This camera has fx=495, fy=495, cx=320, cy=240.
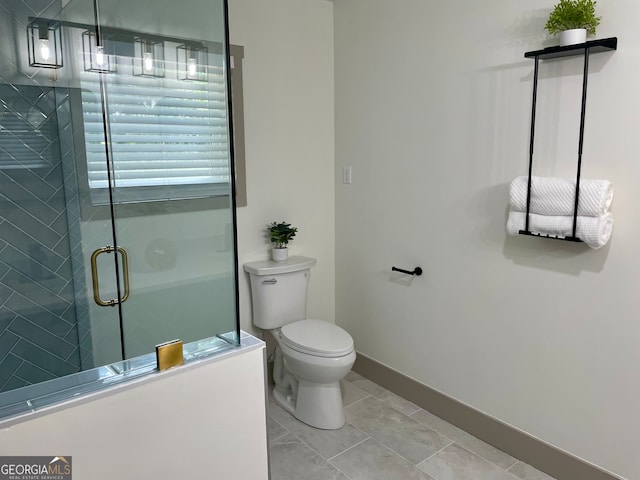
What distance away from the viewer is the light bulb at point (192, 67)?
5.50 ft

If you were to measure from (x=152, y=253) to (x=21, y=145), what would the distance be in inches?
27.5

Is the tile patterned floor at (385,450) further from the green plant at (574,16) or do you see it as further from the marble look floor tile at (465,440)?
the green plant at (574,16)

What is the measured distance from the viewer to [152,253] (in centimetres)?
176

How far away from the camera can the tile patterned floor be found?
2.31 m

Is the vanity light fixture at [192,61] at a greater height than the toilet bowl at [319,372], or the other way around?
the vanity light fixture at [192,61]

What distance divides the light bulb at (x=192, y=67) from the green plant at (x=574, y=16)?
1.40 metres

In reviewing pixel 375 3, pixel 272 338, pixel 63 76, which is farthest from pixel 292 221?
pixel 63 76

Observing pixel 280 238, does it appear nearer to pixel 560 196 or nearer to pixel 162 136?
pixel 162 136

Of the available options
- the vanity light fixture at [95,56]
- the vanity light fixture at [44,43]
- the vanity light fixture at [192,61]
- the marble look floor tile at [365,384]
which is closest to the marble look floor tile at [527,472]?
the marble look floor tile at [365,384]

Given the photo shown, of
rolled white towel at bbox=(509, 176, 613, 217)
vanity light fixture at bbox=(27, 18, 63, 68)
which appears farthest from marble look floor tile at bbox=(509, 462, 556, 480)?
vanity light fixture at bbox=(27, 18, 63, 68)

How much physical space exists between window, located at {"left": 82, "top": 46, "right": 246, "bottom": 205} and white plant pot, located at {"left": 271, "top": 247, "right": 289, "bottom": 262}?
1.22 metres

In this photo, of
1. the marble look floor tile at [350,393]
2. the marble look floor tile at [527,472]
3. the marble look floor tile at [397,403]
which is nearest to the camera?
the marble look floor tile at [527,472]

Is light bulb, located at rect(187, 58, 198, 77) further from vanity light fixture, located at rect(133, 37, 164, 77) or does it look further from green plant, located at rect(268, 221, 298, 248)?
green plant, located at rect(268, 221, 298, 248)

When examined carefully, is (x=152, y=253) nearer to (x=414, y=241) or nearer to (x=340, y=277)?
(x=414, y=241)
